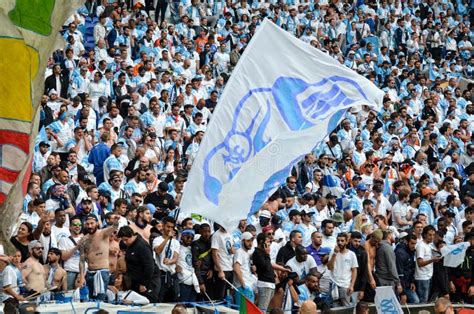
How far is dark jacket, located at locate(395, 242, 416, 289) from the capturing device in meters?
15.9

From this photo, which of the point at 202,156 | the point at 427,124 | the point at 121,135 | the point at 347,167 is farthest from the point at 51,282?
the point at 427,124

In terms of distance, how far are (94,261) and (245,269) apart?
2.03 metres

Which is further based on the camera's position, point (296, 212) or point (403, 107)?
point (403, 107)

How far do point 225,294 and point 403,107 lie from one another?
11310 millimetres

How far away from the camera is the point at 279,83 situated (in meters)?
9.74

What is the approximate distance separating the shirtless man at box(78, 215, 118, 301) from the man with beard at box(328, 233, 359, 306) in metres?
3.18

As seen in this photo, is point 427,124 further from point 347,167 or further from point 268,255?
point 268,255

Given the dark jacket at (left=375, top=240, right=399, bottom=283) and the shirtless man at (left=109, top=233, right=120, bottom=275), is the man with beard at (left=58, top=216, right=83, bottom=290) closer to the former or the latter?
the shirtless man at (left=109, top=233, right=120, bottom=275)

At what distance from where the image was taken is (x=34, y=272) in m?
12.5

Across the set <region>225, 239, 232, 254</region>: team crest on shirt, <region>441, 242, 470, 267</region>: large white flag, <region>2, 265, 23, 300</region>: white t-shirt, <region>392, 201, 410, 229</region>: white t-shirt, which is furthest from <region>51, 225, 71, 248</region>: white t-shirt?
<region>392, 201, 410, 229</region>: white t-shirt

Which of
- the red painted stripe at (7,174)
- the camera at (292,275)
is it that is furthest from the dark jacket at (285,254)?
the red painted stripe at (7,174)

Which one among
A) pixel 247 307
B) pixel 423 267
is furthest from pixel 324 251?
pixel 247 307

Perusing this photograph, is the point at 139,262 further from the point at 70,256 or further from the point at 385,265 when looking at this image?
the point at 385,265

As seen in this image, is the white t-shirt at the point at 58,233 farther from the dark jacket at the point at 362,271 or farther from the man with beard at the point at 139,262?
the dark jacket at the point at 362,271
